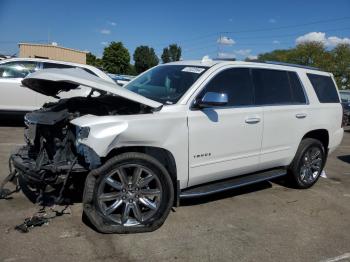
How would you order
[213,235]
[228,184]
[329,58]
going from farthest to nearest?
[329,58] < [228,184] < [213,235]

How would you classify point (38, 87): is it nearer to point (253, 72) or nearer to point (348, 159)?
point (253, 72)

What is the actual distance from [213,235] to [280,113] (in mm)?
2076

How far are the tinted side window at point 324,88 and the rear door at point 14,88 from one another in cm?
707

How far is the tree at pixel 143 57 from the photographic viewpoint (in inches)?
3159

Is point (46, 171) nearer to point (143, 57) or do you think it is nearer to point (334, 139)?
point (334, 139)

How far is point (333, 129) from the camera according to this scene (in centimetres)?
656

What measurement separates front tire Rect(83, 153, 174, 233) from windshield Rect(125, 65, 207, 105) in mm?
833

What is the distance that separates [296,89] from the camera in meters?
6.01

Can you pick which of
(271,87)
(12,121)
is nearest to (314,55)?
(12,121)

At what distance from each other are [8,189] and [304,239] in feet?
11.7

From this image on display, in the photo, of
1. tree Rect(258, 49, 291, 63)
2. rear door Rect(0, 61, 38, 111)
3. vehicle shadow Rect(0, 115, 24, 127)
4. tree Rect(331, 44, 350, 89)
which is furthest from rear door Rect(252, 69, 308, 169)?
tree Rect(258, 49, 291, 63)

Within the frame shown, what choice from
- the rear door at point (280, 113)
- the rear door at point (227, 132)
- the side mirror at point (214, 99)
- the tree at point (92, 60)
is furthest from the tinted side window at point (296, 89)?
the tree at point (92, 60)

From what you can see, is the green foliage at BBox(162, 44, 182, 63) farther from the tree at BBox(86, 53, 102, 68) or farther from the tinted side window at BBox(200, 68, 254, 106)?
the tinted side window at BBox(200, 68, 254, 106)

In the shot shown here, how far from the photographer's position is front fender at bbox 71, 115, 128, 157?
384cm
